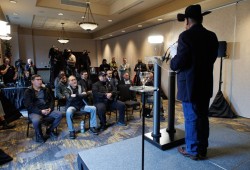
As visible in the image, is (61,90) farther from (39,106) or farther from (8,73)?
(8,73)

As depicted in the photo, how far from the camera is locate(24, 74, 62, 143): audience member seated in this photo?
2.96 meters

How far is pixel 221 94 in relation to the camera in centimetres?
429

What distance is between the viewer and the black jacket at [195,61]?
1564 millimetres

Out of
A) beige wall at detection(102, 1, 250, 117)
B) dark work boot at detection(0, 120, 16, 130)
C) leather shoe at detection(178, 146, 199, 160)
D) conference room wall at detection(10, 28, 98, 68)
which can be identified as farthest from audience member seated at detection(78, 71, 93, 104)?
conference room wall at detection(10, 28, 98, 68)

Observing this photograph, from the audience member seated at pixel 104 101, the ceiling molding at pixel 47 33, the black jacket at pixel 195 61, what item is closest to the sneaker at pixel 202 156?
the black jacket at pixel 195 61

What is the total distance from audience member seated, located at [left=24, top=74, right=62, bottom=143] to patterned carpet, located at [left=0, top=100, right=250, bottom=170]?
0.21m

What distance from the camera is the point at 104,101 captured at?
12.2 feet

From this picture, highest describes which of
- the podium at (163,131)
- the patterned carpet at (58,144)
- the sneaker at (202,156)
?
the podium at (163,131)

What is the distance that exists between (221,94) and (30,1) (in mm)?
5623

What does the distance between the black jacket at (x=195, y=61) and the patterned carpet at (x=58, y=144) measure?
1727mm

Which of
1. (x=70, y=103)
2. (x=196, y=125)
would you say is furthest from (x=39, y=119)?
(x=196, y=125)

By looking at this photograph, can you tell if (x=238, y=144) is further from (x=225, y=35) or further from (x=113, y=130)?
(x=225, y=35)

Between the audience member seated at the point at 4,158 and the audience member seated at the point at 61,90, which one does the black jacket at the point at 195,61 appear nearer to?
the audience member seated at the point at 4,158

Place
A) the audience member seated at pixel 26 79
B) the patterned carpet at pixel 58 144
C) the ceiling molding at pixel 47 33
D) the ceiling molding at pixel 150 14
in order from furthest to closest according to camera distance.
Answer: the ceiling molding at pixel 47 33 → the audience member seated at pixel 26 79 → the ceiling molding at pixel 150 14 → the patterned carpet at pixel 58 144
